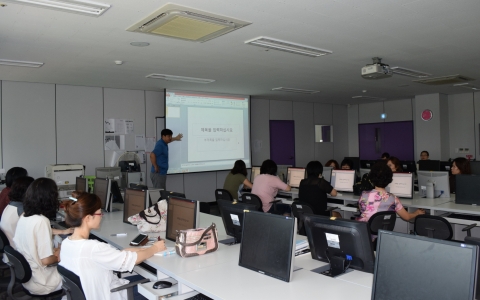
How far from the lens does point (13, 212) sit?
141 inches

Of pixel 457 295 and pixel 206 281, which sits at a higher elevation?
pixel 457 295

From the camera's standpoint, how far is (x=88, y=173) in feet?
24.9

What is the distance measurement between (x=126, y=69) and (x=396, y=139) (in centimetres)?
832

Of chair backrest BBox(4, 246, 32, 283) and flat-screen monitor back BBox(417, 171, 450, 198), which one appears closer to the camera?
chair backrest BBox(4, 246, 32, 283)

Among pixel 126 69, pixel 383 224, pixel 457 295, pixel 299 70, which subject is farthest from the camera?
pixel 299 70

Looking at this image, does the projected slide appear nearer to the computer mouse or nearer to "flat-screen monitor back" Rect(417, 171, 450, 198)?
"flat-screen monitor back" Rect(417, 171, 450, 198)

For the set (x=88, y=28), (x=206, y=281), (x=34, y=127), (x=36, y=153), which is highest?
(x=88, y=28)

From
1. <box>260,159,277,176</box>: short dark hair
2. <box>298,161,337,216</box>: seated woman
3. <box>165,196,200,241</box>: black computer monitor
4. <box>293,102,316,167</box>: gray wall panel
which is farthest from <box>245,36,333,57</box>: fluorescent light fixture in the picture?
<box>293,102,316,167</box>: gray wall panel

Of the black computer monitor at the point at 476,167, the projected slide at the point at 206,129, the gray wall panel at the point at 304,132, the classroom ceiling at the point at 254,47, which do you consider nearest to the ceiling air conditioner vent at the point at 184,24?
the classroom ceiling at the point at 254,47

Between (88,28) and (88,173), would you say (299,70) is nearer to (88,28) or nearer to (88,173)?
(88,28)

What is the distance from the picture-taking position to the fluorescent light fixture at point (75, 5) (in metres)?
3.18

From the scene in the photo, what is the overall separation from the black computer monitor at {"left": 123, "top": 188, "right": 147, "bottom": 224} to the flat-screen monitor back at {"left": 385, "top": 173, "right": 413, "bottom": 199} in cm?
353

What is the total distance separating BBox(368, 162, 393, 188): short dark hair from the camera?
12.2 feet

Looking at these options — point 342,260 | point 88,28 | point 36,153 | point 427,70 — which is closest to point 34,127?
point 36,153
